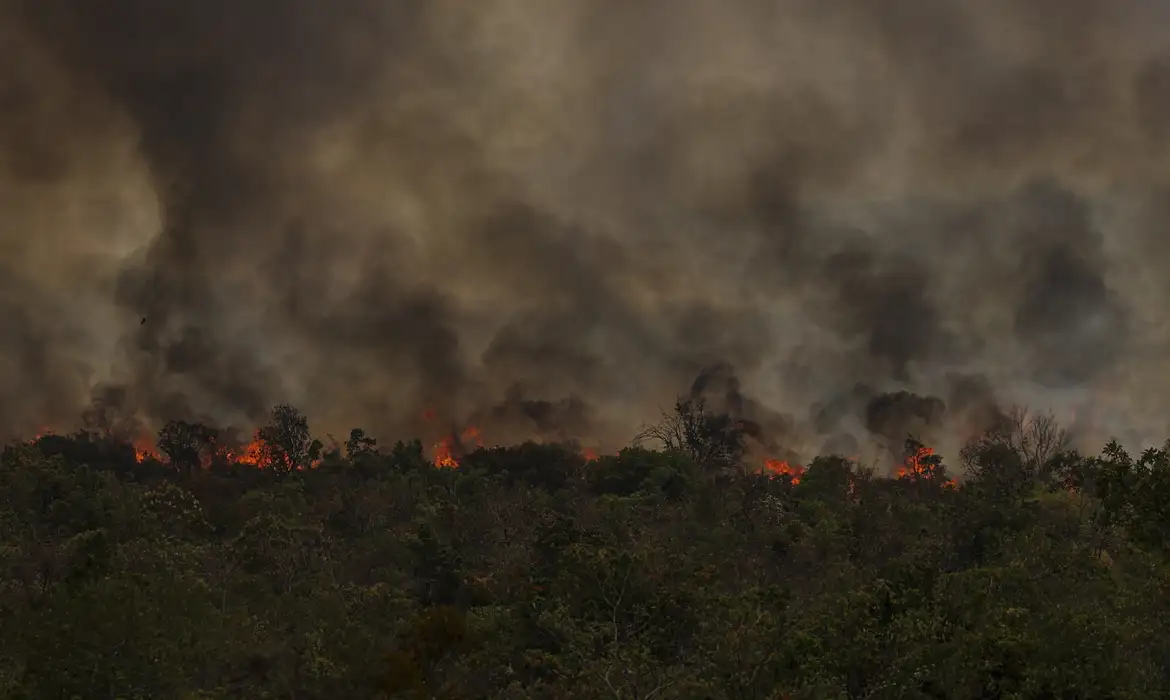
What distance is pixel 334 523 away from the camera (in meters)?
117

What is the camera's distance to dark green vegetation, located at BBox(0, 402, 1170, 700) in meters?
38.0

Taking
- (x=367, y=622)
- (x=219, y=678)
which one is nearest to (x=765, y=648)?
(x=367, y=622)

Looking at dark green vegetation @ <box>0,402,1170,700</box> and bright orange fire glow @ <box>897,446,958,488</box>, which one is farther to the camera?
bright orange fire glow @ <box>897,446,958,488</box>

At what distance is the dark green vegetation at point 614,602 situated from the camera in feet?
125

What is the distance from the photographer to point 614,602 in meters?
52.8

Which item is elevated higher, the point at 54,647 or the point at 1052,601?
the point at 54,647

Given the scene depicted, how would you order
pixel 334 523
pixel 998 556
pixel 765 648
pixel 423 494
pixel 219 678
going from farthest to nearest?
pixel 423 494, pixel 334 523, pixel 998 556, pixel 219 678, pixel 765 648

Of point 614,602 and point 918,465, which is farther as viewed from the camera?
point 918,465

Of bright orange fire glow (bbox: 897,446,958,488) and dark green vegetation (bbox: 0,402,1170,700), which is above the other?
bright orange fire glow (bbox: 897,446,958,488)

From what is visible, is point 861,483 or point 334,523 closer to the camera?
point 334,523

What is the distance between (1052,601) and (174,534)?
3400 inches

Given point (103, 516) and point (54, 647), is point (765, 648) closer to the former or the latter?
point (54, 647)

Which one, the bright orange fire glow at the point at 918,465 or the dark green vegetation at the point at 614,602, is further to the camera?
the bright orange fire glow at the point at 918,465

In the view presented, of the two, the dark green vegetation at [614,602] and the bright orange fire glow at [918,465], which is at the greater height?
the bright orange fire glow at [918,465]
